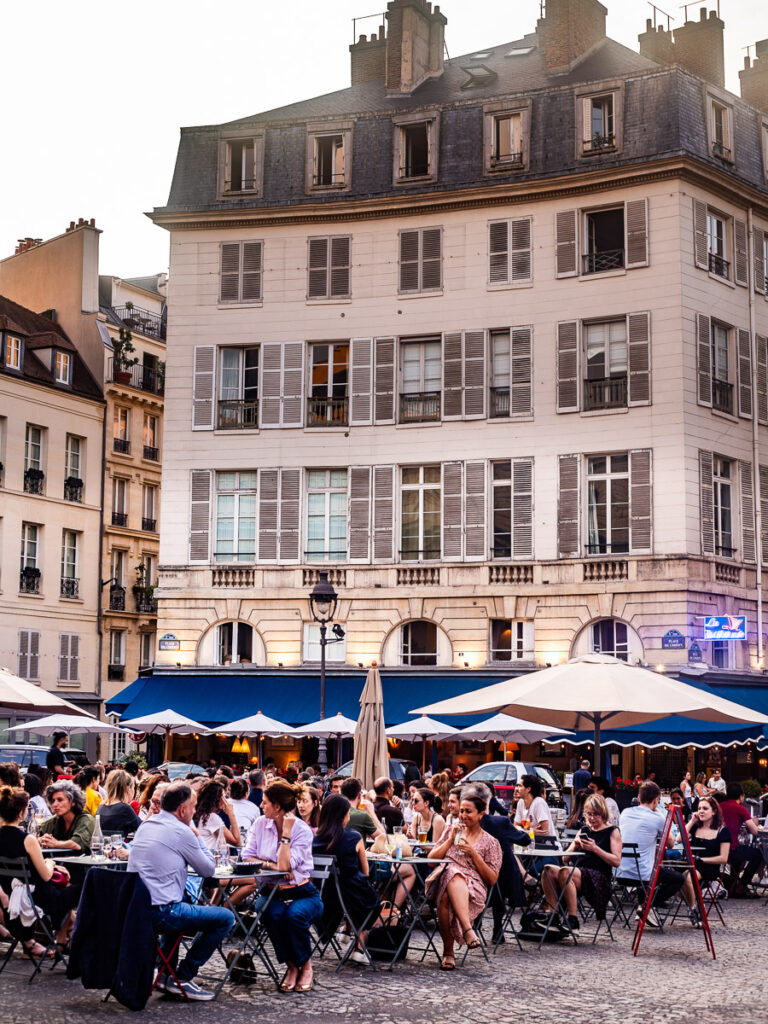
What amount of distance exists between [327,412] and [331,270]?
3191mm

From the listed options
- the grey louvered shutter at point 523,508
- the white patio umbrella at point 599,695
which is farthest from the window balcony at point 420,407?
the white patio umbrella at point 599,695

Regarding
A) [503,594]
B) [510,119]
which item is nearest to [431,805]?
[503,594]

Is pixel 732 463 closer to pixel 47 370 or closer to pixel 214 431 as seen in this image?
pixel 214 431

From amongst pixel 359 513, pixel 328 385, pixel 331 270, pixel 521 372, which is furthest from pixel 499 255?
pixel 359 513

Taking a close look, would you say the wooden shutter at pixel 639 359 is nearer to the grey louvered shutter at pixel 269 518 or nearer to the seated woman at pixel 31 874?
the grey louvered shutter at pixel 269 518

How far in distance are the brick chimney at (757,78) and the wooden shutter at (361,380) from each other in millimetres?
11976

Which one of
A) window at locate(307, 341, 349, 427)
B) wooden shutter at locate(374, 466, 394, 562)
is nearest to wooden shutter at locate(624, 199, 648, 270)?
window at locate(307, 341, 349, 427)

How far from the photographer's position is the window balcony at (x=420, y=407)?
108ft

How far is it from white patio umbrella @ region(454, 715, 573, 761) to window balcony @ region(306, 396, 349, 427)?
9.44 metres

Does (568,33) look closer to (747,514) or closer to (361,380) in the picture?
(361,380)

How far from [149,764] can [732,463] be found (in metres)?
14.1

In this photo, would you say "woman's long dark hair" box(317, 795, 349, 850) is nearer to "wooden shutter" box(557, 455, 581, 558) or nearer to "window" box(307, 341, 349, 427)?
"wooden shutter" box(557, 455, 581, 558)

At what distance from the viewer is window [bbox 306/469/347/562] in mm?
33156

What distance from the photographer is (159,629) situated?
34031 millimetres
